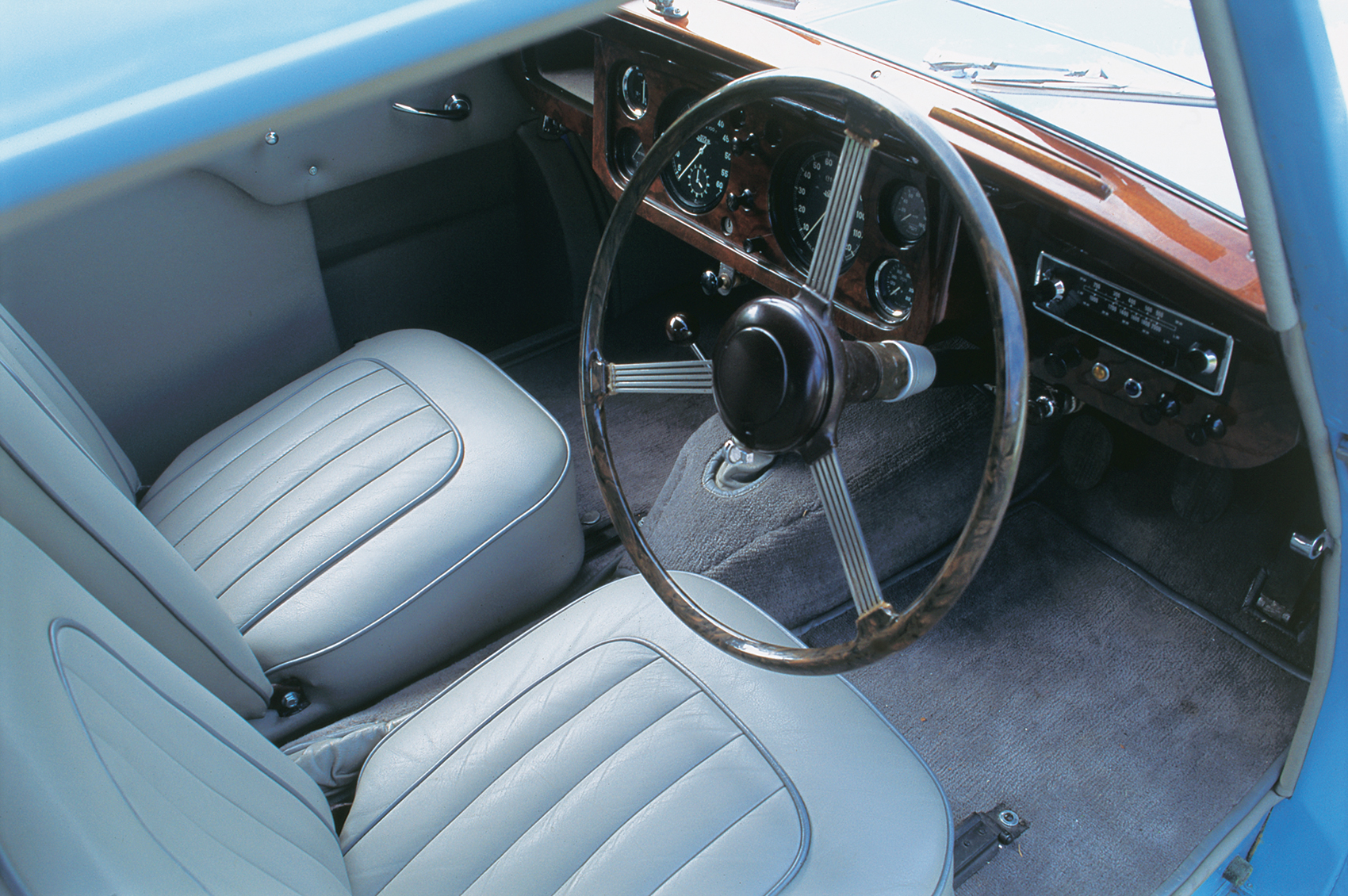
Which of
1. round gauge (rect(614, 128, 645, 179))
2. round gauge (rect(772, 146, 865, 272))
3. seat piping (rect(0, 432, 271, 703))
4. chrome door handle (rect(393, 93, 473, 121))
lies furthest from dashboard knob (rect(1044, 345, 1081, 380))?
chrome door handle (rect(393, 93, 473, 121))

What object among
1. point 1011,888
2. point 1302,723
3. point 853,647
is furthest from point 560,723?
point 1302,723

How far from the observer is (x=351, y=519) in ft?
4.37

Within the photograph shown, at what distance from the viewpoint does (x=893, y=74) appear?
136 cm

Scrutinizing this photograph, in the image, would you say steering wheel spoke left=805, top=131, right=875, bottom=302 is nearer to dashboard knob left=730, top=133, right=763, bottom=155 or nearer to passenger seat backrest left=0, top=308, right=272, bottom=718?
dashboard knob left=730, top=133, right=763, bottom=155

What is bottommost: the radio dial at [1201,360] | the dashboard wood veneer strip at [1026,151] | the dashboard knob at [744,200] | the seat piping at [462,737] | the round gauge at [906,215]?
the seat piping at [462,737]

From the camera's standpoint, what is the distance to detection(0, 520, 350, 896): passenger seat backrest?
54 cm

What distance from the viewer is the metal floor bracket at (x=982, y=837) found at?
138 centimetres

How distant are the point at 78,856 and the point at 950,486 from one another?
1.48m

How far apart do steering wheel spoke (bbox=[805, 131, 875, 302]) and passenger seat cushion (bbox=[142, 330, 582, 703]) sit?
2.15ft

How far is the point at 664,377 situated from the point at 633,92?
0.86 metres

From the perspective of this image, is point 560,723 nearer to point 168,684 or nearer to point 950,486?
point 168,684

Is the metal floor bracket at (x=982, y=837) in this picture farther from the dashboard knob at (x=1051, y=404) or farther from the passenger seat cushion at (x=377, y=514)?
→ the passenger seat cushion at (x=377, y=514)

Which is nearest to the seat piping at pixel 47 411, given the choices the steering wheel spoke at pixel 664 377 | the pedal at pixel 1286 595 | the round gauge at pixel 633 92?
the steering wheel spoke at pixel 664 377

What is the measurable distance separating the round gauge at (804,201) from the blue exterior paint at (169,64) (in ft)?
3.62
